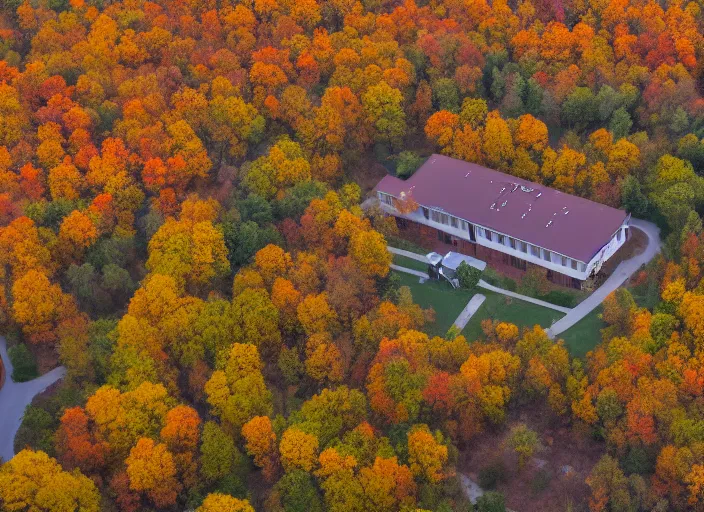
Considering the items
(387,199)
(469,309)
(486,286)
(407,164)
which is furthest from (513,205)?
(407,164)

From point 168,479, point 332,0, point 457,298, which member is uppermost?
point 332,0

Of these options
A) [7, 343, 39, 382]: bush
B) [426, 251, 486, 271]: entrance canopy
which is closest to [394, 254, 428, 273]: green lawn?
[426, 251, 486, 271]: entrance canopy

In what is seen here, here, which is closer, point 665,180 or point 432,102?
point 665,180

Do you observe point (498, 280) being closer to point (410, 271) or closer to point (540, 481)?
point (410, 271)

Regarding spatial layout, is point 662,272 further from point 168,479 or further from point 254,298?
point 168,479

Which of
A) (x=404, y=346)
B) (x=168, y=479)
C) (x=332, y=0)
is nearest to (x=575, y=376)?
(x=404, y=346)

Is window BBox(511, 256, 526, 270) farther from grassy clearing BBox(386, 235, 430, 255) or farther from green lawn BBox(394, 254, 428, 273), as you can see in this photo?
grassy clearing BBox(386, 235, 430, 255)

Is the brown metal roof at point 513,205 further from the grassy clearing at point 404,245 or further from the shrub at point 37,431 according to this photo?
the shrub at point 37,431
